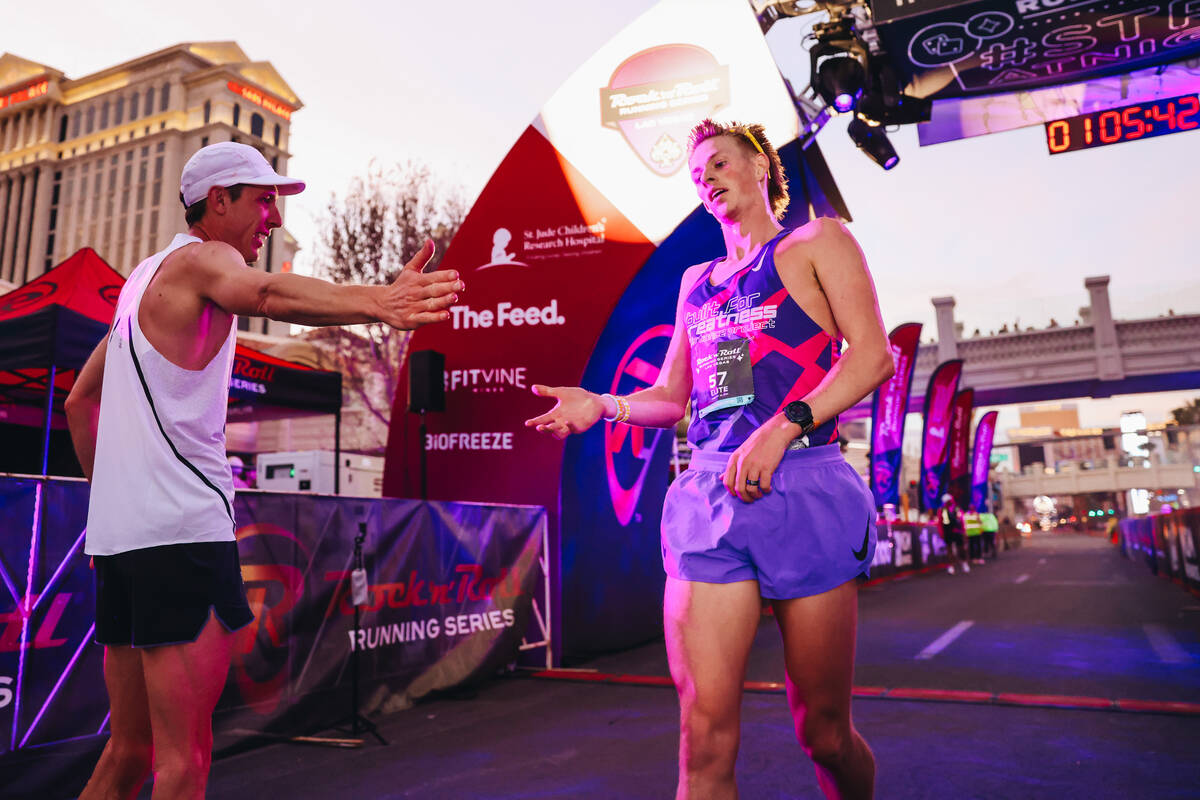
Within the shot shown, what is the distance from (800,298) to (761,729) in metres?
3.50

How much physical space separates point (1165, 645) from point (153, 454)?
Answer: 9016 millimetres

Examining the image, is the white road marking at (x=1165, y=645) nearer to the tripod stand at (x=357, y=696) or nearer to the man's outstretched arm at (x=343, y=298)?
the tripod stand at (x=357, y=696)

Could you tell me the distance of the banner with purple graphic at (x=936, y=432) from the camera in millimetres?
22141

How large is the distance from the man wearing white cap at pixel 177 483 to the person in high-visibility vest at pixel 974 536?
26571 mm

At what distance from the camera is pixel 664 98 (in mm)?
7930

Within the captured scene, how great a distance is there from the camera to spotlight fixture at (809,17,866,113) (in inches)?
406

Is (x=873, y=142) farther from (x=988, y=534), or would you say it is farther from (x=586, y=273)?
(x=988, y=534)

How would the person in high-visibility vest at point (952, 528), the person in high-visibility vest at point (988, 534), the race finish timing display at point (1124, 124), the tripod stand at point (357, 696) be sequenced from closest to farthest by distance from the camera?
1. the tripod stand at point (357, 696)
2. the race finish timing display at point (1124, 124)
3. the person in high-visibility vest at point (952, 528)
4. the person in high-visibility vest at point (988, 534)

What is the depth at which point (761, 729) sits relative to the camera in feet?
15.9

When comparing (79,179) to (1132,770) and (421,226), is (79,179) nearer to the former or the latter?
(421,226)

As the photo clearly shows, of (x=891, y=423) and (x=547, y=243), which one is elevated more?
(x=547, y=243)

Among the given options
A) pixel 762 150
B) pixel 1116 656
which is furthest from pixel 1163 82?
pixel 762 150

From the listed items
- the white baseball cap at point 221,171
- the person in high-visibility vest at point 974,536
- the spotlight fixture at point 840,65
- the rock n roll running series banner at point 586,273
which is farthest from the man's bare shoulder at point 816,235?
the person in high-visibility vest at point 974,536

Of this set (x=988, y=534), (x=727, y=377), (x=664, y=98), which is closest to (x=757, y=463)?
(x=727, y=377)
